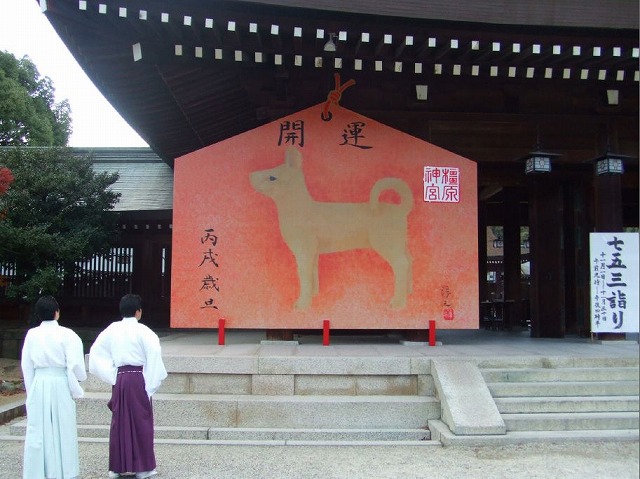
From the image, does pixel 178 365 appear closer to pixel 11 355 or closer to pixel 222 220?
pixel 222 220

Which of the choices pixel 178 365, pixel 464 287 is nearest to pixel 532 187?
pixel 464 287

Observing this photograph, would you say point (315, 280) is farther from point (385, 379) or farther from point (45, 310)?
point (45, 310)

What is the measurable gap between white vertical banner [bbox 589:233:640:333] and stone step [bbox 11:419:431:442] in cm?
315

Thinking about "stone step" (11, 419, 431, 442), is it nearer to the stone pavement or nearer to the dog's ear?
the stone pavement

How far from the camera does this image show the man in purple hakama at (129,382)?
4.28 meters

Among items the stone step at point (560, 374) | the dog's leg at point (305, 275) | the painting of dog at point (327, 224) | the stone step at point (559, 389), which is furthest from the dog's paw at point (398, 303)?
the stone step at point (559, 389)

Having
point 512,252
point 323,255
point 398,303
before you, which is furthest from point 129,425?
point 512,252

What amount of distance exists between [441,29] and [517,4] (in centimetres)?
89

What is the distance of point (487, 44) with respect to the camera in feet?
20.7

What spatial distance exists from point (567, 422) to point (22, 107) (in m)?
20.4

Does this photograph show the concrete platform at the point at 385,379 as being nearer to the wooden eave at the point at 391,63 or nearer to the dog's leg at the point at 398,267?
the dog's leg at the point at 398,267

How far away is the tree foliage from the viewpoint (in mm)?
8828

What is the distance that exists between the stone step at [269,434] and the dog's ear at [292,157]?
3364 mm

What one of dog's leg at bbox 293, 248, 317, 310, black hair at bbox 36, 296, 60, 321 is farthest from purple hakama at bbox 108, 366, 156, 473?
dog's leg at bbox 293, 248, 317, 310
